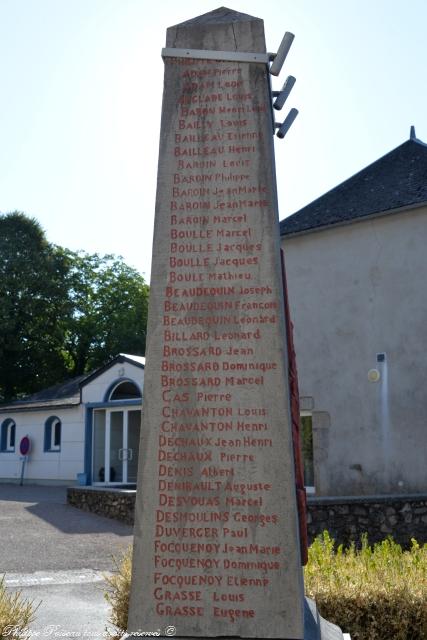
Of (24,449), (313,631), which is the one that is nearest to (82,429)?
(24,449)

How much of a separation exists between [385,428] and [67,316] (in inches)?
1138

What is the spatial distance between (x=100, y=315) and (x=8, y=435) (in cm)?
1605

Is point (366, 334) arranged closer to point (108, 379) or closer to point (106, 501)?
point (106, 501)

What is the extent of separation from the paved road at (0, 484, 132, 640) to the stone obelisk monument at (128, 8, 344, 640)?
2029 millimetres

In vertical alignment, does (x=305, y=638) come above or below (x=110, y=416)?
below

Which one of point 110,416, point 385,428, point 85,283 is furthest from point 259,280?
point 85,283

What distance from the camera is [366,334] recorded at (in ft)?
50.8

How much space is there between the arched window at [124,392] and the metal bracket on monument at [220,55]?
59.9ft

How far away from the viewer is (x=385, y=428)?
14.9 meters

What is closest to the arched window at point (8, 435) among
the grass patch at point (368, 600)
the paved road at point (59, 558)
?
the paved road at point (59, 558)

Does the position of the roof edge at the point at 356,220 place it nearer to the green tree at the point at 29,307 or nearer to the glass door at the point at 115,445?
the glass door at the point at 115,445

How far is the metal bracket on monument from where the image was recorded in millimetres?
4879

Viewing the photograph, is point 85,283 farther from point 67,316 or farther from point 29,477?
point 29,477

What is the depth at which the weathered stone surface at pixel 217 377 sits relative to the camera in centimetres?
402
